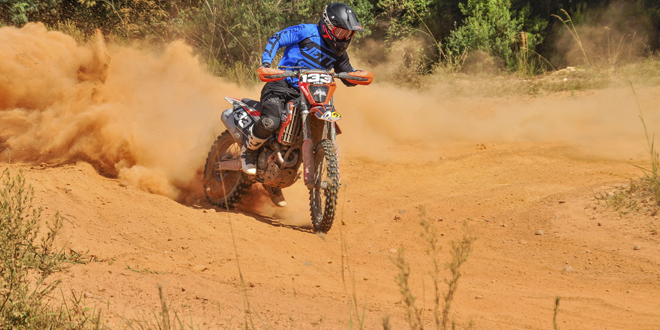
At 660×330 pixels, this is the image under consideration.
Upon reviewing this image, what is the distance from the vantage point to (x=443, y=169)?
9117 millimetres

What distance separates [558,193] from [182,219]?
4.35 meters

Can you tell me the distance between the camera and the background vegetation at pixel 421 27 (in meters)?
12.9

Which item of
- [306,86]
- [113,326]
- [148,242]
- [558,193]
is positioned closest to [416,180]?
[558,193]

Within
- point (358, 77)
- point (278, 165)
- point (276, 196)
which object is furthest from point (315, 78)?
point (276, 196)

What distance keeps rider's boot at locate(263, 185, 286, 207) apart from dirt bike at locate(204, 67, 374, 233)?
11.9 inches

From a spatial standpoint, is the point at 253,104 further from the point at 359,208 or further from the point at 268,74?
the point at 359,208

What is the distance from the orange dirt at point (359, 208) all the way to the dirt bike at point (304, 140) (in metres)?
0.32

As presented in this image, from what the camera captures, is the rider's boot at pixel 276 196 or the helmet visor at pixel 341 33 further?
the rider's boot at pixel 276 196

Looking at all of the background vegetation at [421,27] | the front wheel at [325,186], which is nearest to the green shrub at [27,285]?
the front wheel at [325,186]

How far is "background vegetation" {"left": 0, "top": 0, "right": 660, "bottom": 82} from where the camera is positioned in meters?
12.9

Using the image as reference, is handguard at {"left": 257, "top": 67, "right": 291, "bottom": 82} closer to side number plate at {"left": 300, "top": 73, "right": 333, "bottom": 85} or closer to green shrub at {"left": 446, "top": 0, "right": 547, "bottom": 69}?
side number plate at {"left": 300, "top": 73, "right": 333, "bottom": 85}

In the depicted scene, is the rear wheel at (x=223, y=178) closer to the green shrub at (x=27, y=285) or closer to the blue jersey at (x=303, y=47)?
the blue jersey at (x=303, y=47)

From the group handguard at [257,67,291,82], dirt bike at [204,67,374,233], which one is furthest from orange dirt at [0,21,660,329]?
handguard at [257,67,291,82]

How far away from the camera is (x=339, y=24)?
20.6 feet
